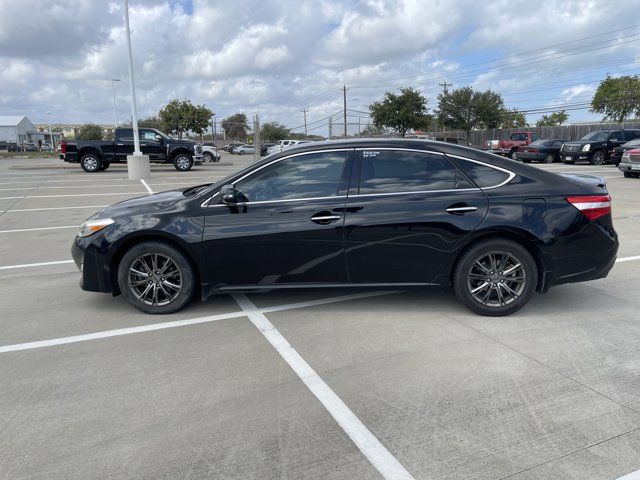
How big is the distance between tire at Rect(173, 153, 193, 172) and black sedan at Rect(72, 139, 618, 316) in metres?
20.8

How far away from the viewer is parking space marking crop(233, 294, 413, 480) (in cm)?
262

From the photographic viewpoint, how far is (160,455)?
8.96 feet

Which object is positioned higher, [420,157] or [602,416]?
[420,157]

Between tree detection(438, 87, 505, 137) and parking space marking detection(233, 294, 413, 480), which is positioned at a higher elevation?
tree detection(438, 87, 505, 137)

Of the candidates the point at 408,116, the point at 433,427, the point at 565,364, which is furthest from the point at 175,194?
the point at 408,116

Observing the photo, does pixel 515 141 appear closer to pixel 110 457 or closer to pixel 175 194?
pixel 175 194

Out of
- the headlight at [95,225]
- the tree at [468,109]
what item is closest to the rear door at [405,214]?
the headlight at [95,225]

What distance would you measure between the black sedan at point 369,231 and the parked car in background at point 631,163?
15779 millimetres

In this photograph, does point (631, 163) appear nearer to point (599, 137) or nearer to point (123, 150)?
point (599, 137)

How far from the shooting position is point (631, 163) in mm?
17922

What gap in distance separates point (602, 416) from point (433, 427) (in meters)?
1.04

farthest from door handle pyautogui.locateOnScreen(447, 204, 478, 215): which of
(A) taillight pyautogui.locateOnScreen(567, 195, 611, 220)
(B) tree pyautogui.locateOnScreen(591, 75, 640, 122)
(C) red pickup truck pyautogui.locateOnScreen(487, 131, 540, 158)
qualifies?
(B) tree pyautogui.locateOnScreen(591, 75, 640, 122)

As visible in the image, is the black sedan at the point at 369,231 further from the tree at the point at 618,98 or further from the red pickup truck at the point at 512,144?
the tree at the point at 618,98

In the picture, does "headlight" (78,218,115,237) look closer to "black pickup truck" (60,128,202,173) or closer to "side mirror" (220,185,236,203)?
"side mirror" (220,185,236,203)
